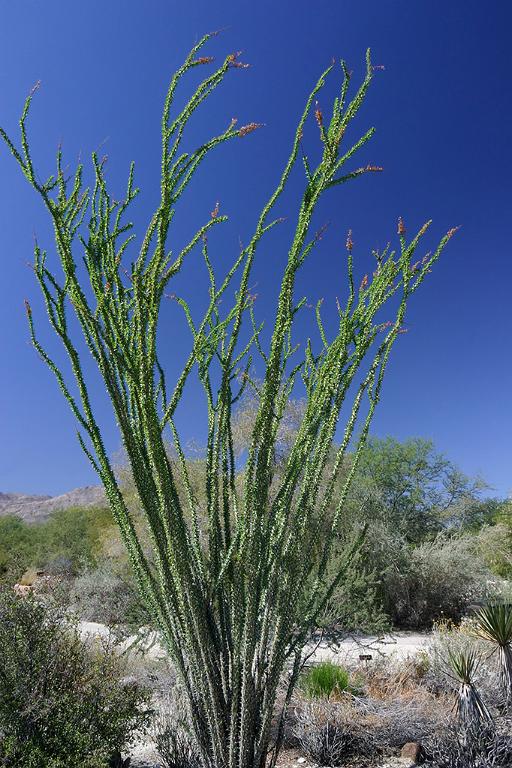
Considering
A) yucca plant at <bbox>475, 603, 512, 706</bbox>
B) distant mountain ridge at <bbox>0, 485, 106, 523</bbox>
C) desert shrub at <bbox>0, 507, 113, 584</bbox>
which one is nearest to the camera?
yucca plant at <bbox>475, 603, 512, 706</bbox>

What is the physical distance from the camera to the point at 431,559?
13945mm

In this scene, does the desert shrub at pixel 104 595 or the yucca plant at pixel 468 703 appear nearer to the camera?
the yucca plant at pixel 468 703

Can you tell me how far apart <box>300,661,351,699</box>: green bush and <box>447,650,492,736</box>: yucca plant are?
1.26 m

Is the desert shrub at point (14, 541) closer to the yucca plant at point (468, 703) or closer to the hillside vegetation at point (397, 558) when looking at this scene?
the hillside vegetation at point (397, 558)

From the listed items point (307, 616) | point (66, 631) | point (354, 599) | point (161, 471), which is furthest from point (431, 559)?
point (161, 471)

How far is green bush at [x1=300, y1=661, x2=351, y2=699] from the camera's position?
5.88 meters

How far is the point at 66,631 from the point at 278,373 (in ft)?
12.3

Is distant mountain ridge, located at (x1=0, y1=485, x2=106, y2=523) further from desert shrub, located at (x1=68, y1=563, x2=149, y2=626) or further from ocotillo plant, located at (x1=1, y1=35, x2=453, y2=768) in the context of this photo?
Result: ocotillo plant, located at (x1=1, y1=35, x2=453, y2=768)

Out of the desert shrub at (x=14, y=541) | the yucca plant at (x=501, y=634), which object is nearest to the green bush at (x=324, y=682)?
the yucca plant at (x=501, y=634)

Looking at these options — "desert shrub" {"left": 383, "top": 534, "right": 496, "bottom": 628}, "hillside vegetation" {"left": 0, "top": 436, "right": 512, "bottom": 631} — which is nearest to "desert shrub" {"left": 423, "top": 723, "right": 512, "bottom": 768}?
"hillside vegetation" {"left": 0, "top": 436, "right": 512, "bottom": 631}

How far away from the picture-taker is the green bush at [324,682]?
5875mm

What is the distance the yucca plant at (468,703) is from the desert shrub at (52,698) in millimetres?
2720

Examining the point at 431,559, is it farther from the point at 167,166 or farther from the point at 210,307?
the point at 167,166

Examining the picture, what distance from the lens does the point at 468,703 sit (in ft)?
16.2
